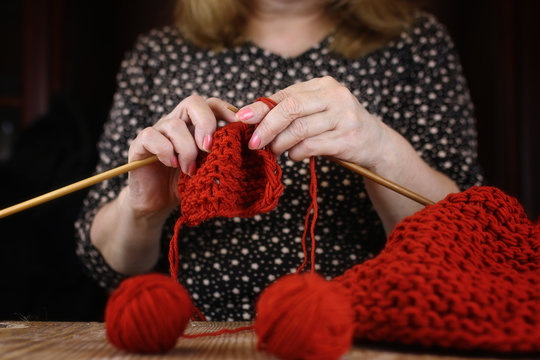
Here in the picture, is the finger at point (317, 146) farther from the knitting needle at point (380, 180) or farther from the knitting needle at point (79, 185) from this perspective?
the knitting needle at point (79, 185)

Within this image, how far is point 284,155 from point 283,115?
0.94 ft

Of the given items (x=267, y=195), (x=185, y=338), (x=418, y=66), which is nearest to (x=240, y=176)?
(x=267, y=195)

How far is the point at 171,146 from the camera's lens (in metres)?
0.65

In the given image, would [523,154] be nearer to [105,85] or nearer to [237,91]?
[237,91]

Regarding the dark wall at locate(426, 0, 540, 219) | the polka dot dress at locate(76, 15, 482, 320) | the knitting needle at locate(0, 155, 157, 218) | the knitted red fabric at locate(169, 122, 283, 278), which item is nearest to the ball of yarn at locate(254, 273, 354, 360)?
the knitted red fabric at locate(169, 122, 283, 278)

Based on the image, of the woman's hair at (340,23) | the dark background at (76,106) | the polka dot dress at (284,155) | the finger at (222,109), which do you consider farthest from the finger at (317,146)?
the dark background at (76,106)

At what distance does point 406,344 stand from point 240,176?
0.28m

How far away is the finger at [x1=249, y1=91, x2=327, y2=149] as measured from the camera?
611mm

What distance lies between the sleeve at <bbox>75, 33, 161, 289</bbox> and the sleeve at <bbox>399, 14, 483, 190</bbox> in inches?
20.6

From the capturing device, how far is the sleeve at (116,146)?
0.97 metres

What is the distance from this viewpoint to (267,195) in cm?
61

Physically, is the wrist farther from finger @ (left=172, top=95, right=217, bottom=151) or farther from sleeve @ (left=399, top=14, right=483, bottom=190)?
sleeve @ (left=399, top=14, right=483, bottom=190)

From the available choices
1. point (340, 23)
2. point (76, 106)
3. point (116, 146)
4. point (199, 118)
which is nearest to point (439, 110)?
point (340, 23)

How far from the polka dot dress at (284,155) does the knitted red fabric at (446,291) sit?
0.33m
